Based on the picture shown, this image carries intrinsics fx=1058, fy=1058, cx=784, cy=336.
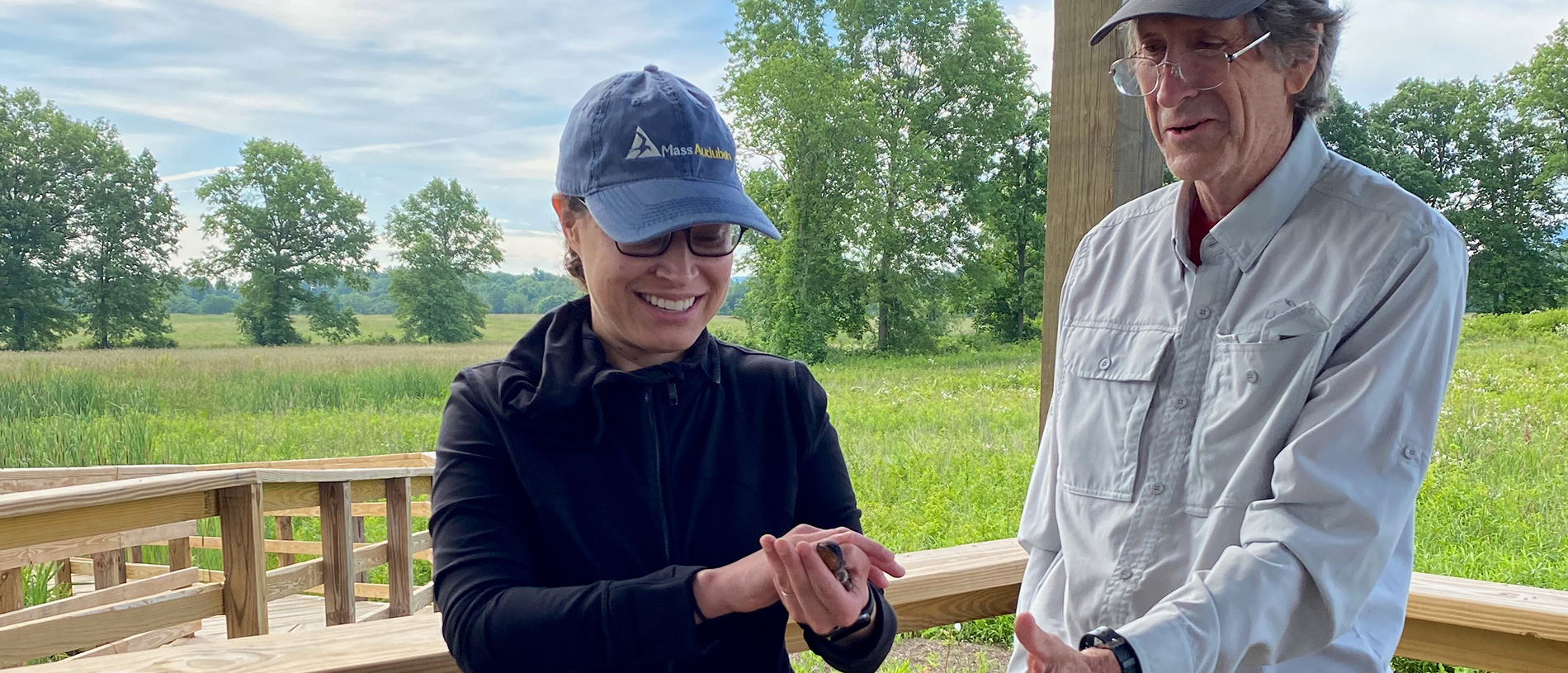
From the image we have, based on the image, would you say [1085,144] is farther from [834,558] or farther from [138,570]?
[138,570]

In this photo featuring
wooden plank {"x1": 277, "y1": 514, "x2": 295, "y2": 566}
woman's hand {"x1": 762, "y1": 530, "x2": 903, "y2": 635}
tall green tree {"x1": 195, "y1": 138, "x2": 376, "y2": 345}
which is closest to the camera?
woman's hand {"x1": 762, "y1": 530, "x2": 903, "y2": 635}

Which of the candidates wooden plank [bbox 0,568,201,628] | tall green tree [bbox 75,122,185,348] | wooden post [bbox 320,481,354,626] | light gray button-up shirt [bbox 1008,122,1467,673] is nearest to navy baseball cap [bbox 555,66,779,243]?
light gray button-up shirt [bbox 1008,122,1467,673]

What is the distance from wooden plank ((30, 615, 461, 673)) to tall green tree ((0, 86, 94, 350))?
461cm

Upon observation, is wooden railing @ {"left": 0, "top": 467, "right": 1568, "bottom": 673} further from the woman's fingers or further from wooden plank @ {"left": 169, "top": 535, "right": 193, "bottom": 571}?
wooden plank @ {"left": 169, "top": 535, "right": 193, "bottom": 571}

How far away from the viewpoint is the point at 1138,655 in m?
0.79

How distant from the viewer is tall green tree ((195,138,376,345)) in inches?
215

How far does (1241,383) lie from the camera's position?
1012 mm

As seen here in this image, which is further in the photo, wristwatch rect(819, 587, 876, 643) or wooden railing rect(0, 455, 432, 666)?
wooden railing rect(0, 455, 432, 666)

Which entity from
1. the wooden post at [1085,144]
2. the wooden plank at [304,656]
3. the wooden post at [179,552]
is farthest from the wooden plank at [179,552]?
the wooden post at [1085,144]

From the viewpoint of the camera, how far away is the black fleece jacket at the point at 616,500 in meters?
0.76

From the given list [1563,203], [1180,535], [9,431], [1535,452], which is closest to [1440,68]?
[1563,203]

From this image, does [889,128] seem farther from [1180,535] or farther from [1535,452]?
[1180,535]

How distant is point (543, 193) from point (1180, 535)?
70 centimetres

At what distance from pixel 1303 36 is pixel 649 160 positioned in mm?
689
